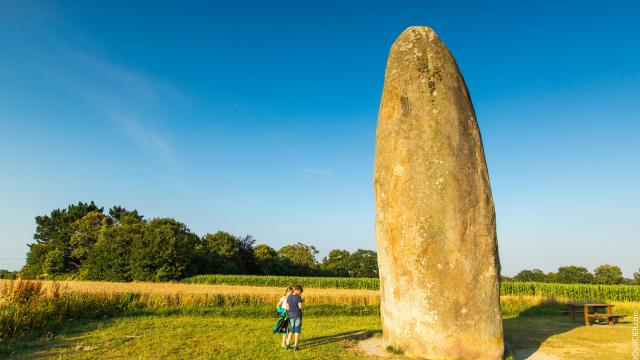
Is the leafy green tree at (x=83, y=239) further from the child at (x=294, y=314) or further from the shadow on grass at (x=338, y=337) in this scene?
the child at (x=294, y=314)

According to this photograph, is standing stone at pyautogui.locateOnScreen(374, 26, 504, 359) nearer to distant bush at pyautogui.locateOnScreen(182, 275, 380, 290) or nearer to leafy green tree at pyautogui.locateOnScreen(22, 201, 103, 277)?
distant bush at pyautogui.locateOnScreen(182, 275, 380, 290)

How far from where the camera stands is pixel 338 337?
435 inches

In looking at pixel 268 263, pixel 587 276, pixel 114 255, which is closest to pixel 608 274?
pixel 587 276

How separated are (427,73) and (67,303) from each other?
13.9m

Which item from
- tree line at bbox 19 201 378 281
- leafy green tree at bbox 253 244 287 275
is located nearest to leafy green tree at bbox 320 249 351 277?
tree line at bbox 19 201 378 281

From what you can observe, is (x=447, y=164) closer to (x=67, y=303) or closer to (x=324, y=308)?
(x=324, y=308)

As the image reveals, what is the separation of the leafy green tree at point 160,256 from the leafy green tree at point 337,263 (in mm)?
30391

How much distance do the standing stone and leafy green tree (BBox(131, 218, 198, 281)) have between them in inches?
1495

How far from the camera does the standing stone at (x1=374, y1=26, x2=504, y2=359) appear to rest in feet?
25.6

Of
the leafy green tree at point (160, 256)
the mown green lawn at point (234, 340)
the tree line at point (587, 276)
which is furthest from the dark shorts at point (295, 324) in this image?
the tree line at point (587, 276)

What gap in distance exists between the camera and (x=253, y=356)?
8.48 meters

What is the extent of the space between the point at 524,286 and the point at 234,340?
97.7ft

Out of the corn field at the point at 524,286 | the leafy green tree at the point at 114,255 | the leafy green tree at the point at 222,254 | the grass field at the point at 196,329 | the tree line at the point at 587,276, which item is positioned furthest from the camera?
the tree line at the point at 587,276

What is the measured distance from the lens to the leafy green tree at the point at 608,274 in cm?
6825
